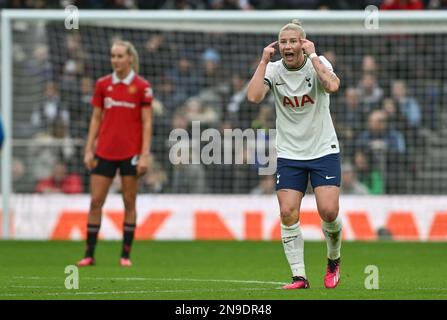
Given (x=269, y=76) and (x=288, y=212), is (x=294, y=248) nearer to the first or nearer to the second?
(x=288, y=212)

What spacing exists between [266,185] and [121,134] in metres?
6.08

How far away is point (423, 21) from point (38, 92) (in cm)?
666

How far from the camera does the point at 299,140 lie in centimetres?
944

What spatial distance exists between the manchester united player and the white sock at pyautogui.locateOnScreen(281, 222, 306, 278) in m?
3.40

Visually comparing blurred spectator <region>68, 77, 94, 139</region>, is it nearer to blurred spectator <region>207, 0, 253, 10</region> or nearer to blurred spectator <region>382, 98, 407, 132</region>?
blurred spectator <region>207, 0, 253, 10</region>

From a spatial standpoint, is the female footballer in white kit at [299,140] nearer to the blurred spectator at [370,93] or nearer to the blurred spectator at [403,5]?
the blurred spectator at [370,93]

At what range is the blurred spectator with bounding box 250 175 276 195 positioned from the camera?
1833 centimetres

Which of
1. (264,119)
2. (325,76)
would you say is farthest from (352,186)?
(325,76)

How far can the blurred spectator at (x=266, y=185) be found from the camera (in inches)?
722
